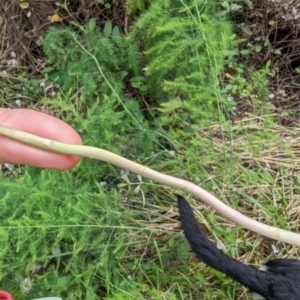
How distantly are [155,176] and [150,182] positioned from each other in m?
0.50

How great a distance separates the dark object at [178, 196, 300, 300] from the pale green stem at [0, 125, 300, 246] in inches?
3.1

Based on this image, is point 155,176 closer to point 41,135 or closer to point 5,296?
point 41,135

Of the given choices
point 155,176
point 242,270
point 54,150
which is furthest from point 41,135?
point 242,270

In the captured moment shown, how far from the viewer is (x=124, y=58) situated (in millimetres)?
1884

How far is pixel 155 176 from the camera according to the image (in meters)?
1.23

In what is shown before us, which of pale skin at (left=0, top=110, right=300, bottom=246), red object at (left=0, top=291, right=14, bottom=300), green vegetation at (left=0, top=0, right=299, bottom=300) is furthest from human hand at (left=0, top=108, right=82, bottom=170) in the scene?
red object at (left=0, top=291, right=14, bottom=300)

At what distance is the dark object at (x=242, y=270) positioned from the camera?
3.75 feet

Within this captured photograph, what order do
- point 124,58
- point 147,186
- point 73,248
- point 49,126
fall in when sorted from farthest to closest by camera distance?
point 124,58
point 147,186
point 73,248
point 49,126

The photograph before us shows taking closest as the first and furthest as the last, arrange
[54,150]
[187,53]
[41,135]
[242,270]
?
[242,270] < [54,150] < [41,135] < [187,53]

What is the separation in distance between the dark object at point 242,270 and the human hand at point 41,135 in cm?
41

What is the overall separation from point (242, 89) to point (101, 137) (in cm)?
61

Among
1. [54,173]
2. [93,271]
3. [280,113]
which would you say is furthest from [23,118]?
[280,113]

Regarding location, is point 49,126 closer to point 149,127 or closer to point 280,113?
point 149,127

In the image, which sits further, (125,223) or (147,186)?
(147,186)
